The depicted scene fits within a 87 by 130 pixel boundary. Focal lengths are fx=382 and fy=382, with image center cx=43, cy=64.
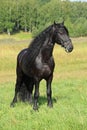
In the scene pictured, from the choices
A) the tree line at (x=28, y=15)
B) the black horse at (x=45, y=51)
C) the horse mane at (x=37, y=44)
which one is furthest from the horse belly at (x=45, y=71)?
the tree line at (x=28, y=15)

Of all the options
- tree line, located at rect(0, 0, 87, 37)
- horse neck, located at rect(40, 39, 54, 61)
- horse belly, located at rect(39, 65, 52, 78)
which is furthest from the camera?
tree line, located at rect(0, 0, 87, 37)

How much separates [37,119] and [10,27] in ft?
377

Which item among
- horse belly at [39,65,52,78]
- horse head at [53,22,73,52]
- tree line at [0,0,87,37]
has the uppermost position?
horse head at [53,22,73,52]

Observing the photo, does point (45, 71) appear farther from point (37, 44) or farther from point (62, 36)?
point (62, 36)

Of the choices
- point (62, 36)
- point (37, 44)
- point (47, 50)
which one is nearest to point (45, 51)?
point (47, 50)

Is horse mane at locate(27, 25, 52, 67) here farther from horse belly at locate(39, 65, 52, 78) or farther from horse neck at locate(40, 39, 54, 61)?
horse belly at locate(39, 65, 52, 78)

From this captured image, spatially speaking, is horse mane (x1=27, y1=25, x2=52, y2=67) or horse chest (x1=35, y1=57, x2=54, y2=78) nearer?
horse chest (x1=35, y1=57, x2=54, y2=78)

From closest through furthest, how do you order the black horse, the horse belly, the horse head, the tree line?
the horse head
the black horse
the horse belly
the tree line

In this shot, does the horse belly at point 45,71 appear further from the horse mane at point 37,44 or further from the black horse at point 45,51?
the horse mane at point 37,44

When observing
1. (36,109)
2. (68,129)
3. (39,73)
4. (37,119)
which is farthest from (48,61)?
(68,129)

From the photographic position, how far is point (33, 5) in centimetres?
13562

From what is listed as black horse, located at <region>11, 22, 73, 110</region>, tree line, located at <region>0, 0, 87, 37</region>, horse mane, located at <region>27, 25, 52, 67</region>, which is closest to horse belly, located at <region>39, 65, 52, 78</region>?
black horse, located at <region>11, 22, 73, 110</region>

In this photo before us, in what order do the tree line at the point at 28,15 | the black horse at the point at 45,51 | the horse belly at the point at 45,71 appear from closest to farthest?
the black horse at the point at 45,51
the horse belly at the point at 45,71
the tree line at the point at 28,15

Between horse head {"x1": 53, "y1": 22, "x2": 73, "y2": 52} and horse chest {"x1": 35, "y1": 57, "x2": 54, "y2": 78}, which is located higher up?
horse head {"x1": 53, "y1": 22, "x2": 73, "y2": 52}
